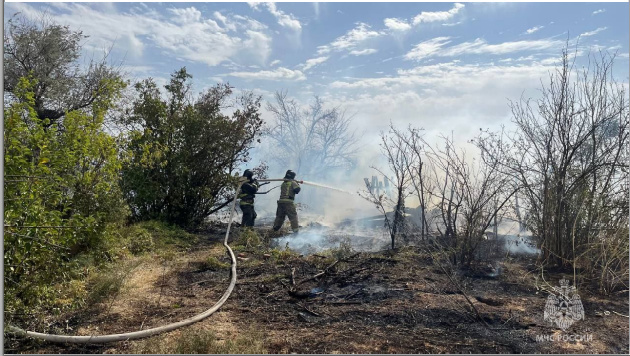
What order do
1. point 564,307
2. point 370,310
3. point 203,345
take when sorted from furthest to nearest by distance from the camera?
1. point 564,307
2. point 370,310
3. point 203,345

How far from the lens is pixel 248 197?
496 inches

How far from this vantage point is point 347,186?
82.1 feet

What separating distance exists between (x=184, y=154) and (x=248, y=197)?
2207 mm

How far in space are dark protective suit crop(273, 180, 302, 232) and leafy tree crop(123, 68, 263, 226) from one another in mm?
1480

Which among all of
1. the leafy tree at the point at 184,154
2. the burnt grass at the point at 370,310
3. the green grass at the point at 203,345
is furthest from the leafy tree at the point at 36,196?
the leafy tree at the point at 184,154

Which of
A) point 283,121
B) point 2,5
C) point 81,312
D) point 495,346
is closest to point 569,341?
point 495,346

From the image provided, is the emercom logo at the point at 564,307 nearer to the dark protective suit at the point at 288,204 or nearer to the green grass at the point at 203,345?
the green grass at the point at 203,345

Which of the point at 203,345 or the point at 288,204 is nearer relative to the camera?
the point at 203,345

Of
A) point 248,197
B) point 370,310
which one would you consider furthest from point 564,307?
point 248,197

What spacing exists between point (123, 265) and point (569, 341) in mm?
5979

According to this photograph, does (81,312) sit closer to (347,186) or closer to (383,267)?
(383,267)

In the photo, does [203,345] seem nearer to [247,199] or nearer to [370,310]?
[370,310]

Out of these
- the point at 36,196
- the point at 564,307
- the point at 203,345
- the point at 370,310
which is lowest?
the point at 203,345

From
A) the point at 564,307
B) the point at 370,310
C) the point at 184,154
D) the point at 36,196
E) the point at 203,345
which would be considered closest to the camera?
the point at 203,345
